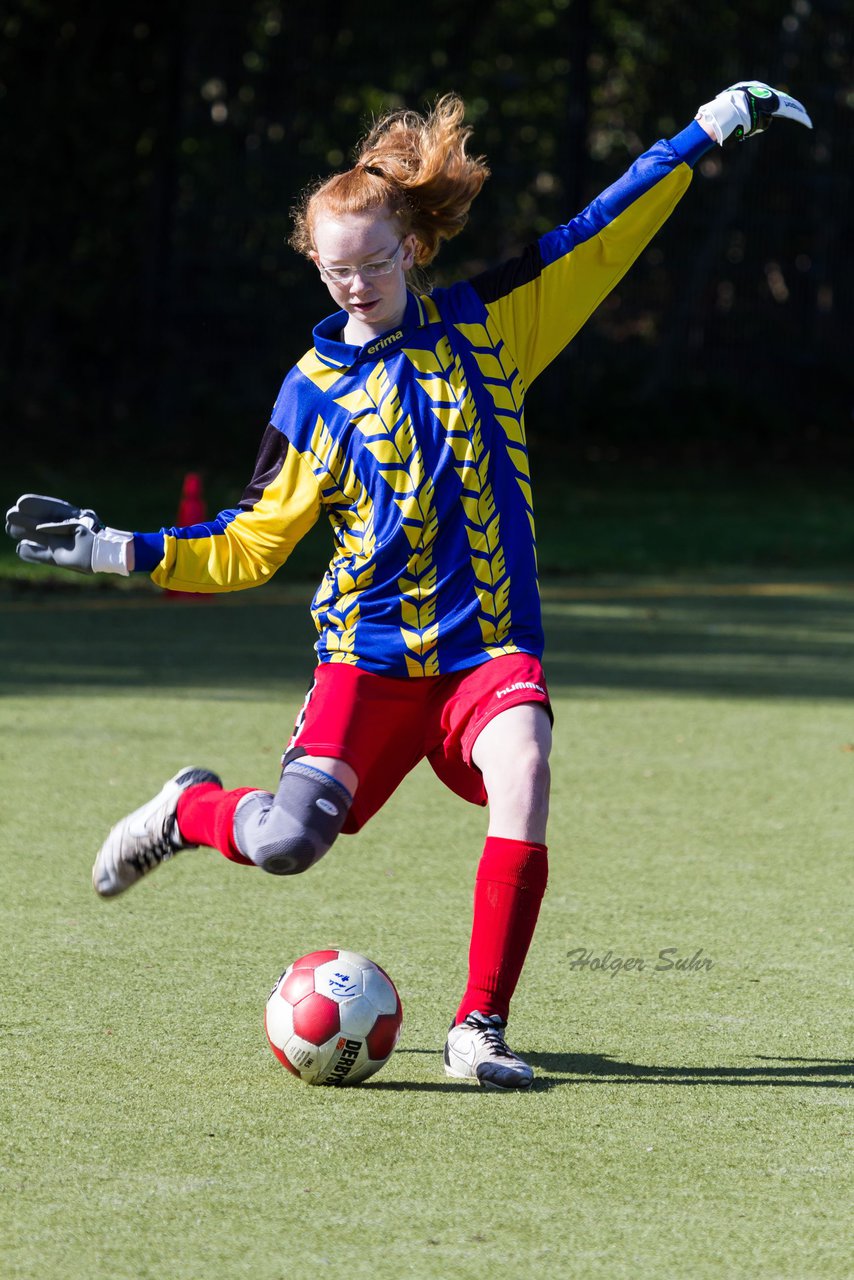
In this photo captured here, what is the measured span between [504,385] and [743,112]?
3.14ft

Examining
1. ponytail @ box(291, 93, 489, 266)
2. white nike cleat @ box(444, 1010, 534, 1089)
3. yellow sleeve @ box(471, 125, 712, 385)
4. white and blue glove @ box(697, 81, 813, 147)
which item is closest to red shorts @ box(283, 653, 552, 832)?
white nike cleat @ box(444, 1010, 534, 1089)

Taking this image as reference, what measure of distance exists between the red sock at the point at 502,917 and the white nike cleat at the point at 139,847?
2.37 feet

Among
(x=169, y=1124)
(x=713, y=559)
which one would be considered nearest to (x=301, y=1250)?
(x=169, y=1124)

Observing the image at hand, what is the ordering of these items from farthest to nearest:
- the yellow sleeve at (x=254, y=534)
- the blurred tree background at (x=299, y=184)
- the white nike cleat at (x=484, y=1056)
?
the blurred tree background at (x=299, y=184)
the yellow sleeve at (x=254, y=534)
the white nike cleat at (x=484, y=1056)

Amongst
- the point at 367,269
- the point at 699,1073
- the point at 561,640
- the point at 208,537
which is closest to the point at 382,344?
the point at 367,269

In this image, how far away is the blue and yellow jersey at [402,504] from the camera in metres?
4.17

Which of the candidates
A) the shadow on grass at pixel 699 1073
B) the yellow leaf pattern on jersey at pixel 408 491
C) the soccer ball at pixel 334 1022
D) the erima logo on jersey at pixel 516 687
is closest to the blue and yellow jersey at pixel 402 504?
the yellow leaf pattern on jersey at pixel 408 491

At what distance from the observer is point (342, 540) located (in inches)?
168

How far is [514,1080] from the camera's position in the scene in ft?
13.1

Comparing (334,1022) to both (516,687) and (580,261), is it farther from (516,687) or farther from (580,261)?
(580,261)

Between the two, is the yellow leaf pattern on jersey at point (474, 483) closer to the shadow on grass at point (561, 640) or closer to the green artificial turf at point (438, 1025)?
the green artificial turf at point (438, 1025)

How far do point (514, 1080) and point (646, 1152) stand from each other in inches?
16.9

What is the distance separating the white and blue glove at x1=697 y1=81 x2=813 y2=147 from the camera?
4.58m

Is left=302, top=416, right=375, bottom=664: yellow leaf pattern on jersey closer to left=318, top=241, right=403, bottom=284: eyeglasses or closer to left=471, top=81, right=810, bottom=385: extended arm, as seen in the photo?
left=318, top=241, right=403, bottom=284: eyeglasses
